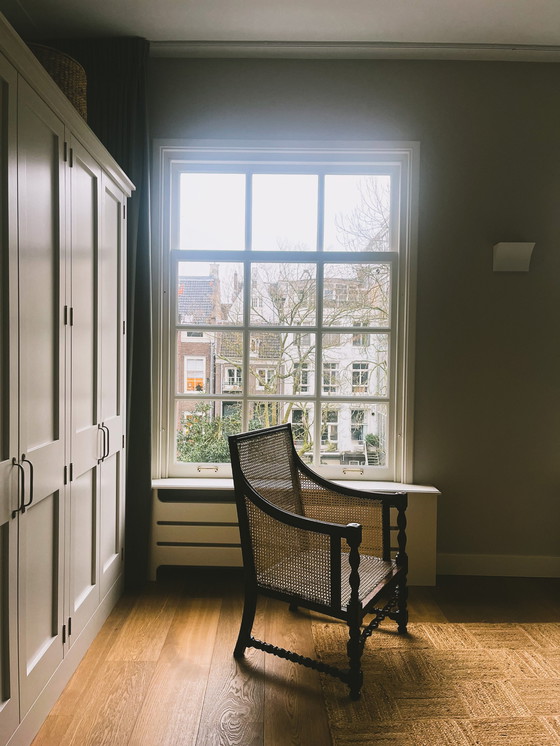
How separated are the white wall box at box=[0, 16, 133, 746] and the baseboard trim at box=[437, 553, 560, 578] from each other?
1885 mm

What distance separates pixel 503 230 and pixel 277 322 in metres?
1.40

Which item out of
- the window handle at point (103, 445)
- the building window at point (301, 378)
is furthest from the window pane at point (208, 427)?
the window handle at point (103, 445)

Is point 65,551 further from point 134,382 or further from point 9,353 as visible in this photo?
point 134,382

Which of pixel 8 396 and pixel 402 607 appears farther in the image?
pixel 402 607

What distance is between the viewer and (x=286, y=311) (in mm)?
3051

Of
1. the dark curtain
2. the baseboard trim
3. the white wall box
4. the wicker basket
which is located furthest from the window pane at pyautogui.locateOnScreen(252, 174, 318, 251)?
the baseboard trim

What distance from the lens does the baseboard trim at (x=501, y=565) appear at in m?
2.97

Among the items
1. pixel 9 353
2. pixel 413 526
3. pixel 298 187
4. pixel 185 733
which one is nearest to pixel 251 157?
pixel 298 187

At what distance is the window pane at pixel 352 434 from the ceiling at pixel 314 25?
201 cm

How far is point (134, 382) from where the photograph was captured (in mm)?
2805

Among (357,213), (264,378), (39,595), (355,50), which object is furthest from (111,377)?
(355,50)

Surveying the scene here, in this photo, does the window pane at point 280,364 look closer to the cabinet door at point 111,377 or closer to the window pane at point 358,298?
the window pane at point 358,298

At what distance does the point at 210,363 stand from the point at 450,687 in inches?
78.3

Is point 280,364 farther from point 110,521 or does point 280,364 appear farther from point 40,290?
point 40,290
